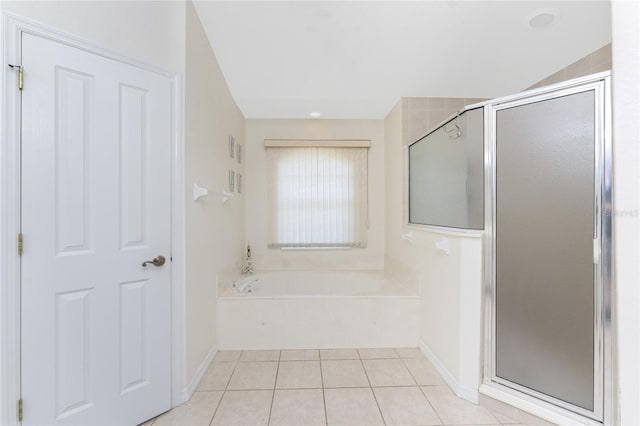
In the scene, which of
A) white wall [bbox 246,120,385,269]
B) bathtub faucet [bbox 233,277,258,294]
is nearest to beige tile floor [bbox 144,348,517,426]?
bathtub faucet [bbox 233,277,258,294]

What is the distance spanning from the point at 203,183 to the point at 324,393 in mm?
1635

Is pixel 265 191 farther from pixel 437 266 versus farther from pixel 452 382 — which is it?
pixel 452 382

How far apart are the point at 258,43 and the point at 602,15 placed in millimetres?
2168

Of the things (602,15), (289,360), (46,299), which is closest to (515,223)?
(602,15)

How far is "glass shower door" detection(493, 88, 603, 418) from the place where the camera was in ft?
4.43

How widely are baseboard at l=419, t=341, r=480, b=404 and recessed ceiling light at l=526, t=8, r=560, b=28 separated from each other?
2.34m

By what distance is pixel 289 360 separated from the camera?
2139 millimetres

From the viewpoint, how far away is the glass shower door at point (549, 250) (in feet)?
4.43

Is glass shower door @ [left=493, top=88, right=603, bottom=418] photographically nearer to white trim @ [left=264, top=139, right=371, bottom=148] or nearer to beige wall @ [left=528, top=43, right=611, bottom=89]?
beige wall @ [left=528, top=43, right=611, bottom=89]

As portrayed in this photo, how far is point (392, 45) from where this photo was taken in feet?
6.32

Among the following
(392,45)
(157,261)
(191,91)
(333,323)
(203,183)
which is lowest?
(333,323)

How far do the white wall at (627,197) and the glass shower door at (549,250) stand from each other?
131 centimetres

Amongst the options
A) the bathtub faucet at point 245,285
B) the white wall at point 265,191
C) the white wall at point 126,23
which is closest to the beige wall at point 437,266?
the white wall at point 265,191

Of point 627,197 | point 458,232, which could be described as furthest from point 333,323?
point 627,197
